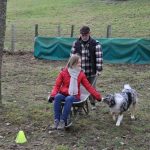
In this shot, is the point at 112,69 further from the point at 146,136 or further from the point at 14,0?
the point at 14,0

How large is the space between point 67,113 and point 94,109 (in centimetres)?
196

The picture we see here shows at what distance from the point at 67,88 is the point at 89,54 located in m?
1.28

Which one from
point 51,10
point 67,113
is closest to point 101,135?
point 67,113

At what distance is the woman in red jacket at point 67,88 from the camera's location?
322 inches

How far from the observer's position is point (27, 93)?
11617 millimetres

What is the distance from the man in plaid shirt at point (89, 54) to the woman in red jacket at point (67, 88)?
0.96 metres

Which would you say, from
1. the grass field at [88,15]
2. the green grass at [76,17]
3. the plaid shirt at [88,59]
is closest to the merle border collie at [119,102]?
the plaid shirt at [88,59]

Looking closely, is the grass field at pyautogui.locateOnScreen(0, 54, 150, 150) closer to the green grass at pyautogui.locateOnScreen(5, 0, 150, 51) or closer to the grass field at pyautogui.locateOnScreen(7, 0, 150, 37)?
the green grass at pyautogui.locateOnScreen(5, 0, 150, 51)

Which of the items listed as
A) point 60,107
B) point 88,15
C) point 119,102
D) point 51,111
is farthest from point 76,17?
point 60,107

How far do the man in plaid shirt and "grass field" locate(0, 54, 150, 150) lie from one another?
2.94 ft

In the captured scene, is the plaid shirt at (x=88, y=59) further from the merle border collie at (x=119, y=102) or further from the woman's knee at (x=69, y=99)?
the woman's knee at (x=69, y=99)

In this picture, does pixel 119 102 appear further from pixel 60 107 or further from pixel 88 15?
pixel 88 15

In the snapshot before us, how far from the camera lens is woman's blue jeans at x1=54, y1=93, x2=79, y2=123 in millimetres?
8047

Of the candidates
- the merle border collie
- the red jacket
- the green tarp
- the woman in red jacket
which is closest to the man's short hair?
the woman in red jacket
